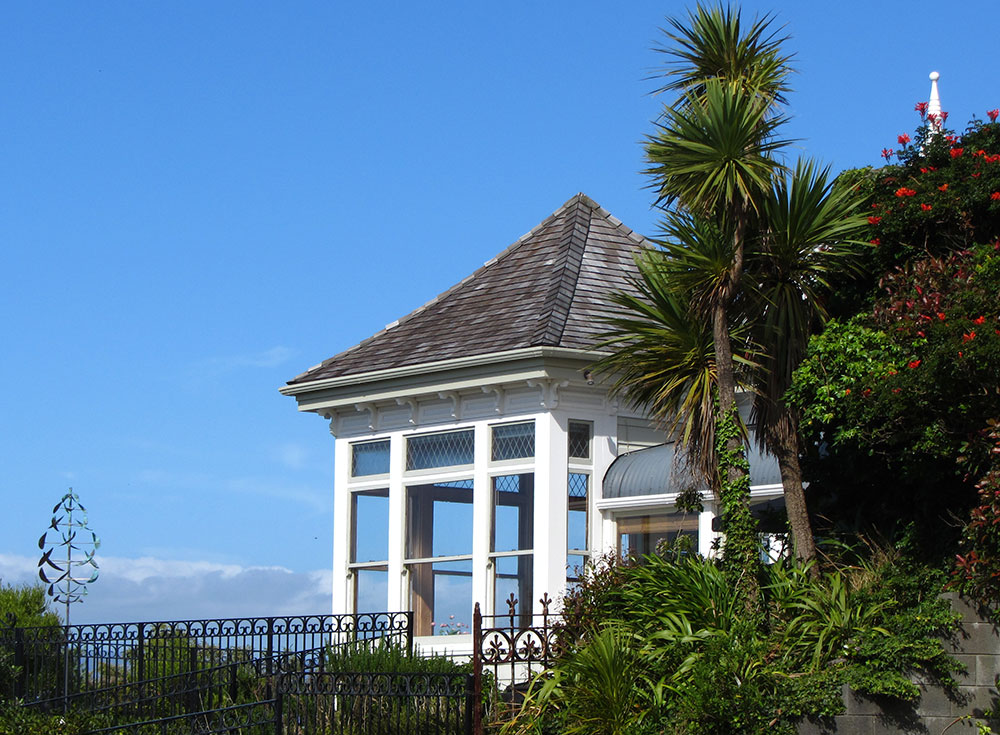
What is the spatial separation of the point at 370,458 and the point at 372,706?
19.4 ft

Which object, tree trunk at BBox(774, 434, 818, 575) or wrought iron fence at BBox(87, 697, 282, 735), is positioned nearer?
wrought iron fence at BBox(87, 697, 282, 735)

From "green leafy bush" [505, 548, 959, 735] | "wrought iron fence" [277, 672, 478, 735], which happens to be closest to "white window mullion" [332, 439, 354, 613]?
"wrought iron fence" [277, 672, 478, 735]

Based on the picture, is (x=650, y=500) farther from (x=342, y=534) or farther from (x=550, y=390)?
(x=342, y=534)

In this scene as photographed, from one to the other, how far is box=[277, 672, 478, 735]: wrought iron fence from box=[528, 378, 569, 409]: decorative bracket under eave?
164 inches

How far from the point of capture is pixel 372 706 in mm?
14641

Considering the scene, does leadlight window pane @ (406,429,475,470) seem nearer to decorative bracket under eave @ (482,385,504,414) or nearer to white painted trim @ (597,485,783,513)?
decorative bracket under eave @ (482,385,504,414)

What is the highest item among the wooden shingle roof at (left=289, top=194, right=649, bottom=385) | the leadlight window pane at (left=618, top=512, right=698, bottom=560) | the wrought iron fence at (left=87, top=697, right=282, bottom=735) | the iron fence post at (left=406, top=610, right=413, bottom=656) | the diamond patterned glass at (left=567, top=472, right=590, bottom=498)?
the wooden shingle roof at (left=289, top=194, right=649, bottom=385)

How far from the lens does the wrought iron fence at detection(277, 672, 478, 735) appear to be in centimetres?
1365

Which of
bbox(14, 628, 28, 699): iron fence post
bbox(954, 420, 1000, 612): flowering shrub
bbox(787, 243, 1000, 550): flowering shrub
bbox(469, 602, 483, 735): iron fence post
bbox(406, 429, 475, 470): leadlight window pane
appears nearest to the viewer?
bbox(954, 420, 1000, 612): flowering shrub

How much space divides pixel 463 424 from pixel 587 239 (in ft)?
12.6

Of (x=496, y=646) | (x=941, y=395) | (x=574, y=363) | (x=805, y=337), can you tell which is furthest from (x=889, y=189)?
(x=496, y=646)

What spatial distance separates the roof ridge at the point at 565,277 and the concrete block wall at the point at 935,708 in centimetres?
694

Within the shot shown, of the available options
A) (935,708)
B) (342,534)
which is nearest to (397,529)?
(342,534)

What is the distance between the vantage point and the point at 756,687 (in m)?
12.0
